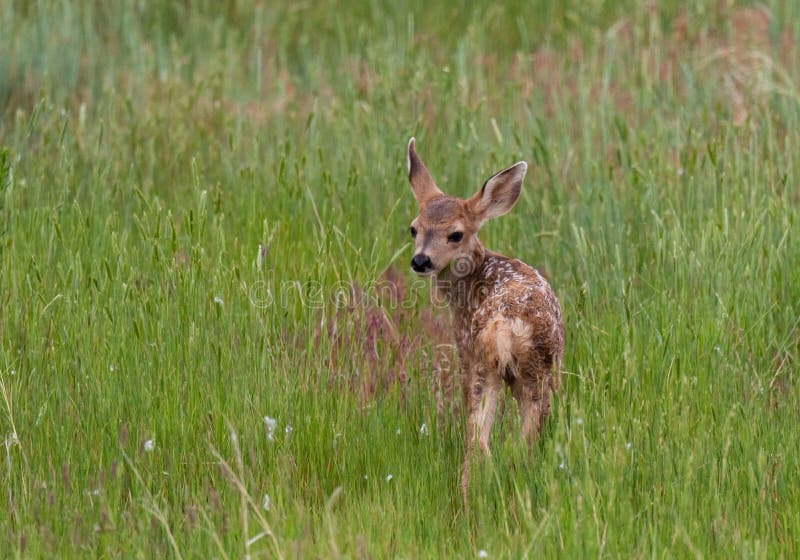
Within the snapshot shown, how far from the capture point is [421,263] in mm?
5570

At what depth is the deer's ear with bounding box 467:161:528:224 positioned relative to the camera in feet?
19.3

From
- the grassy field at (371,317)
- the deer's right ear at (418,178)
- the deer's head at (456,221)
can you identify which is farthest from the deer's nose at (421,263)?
the deer's right ear at (418,178)

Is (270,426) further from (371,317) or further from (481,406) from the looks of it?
(371,317)

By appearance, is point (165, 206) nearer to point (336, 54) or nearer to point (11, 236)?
point (11, 236)

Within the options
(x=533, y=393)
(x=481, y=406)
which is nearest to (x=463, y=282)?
(x=533, y=393)

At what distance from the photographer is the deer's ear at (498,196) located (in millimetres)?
5879

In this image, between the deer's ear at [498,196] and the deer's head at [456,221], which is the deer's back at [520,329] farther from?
the deer's ear at [498,196]

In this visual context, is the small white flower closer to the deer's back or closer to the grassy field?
the grassy field

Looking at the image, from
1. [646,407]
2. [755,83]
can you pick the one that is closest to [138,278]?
[646,407]

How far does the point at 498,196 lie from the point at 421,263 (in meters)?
0.64

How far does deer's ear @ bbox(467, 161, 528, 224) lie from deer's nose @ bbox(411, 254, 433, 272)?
485 mm

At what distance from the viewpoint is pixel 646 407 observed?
4758 millimetres

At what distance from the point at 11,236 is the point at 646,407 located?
3280mm

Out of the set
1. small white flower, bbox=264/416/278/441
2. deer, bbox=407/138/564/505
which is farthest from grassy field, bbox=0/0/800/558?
deer, bbox=407/138/564/505
